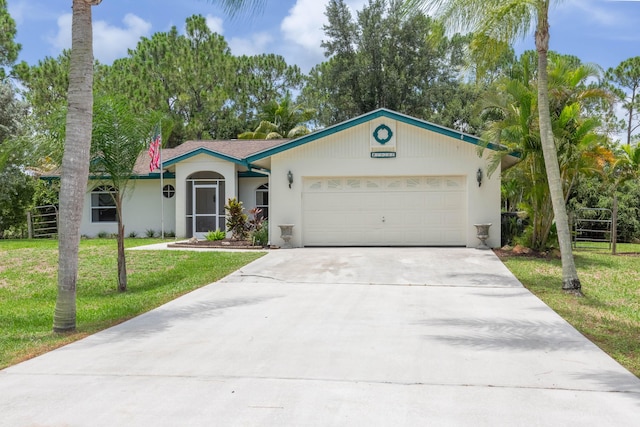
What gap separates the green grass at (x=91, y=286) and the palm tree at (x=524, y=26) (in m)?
6.99

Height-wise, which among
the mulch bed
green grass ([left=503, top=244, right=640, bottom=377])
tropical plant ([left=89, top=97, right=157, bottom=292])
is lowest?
green grass ([left=503, top=244, right=640, bottom=377])

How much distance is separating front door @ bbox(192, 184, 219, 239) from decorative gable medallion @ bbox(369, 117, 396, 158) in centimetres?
717

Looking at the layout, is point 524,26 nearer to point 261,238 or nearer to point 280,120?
point 261,238

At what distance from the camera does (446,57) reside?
34781 mm

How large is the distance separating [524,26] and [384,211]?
749 centimetres

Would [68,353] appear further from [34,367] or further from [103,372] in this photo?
[103,372]

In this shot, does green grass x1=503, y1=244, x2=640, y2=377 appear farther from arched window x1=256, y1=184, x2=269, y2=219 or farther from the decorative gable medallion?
arched window x1=256, y1=184, x2=269, y2=219

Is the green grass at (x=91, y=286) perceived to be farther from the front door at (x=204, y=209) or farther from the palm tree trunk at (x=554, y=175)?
the palm tree trunk at (x=554, y=175)

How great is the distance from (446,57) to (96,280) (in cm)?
2869

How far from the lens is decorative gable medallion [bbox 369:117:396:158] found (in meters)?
16.2

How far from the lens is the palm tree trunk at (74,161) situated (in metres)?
7.16

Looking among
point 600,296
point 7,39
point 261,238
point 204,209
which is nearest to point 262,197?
point 204,209

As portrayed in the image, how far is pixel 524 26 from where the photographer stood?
10.2 metres

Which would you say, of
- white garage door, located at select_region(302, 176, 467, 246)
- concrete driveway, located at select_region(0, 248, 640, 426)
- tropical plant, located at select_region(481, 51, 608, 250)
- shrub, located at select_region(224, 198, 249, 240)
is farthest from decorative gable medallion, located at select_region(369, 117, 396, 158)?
concrete driveway, located at select_region(0, 248, 640, 426)
